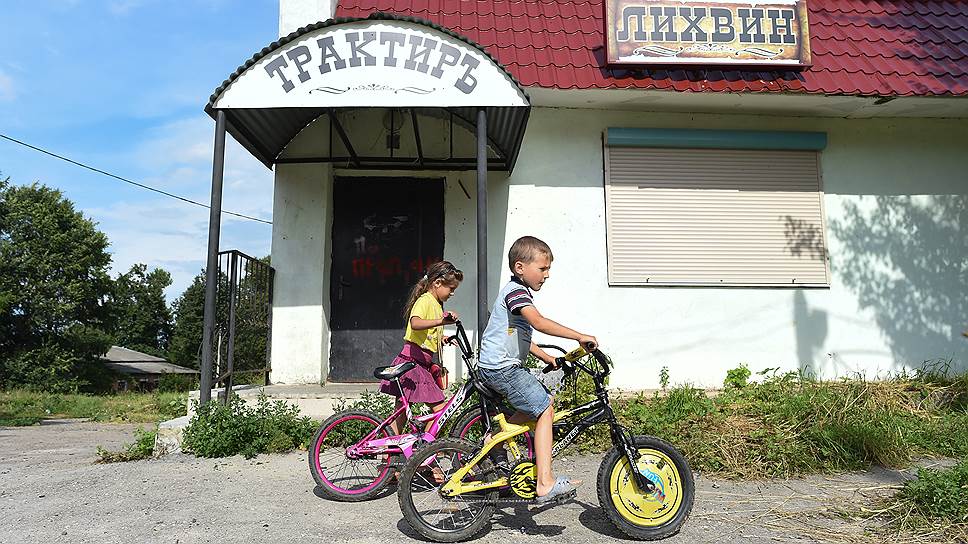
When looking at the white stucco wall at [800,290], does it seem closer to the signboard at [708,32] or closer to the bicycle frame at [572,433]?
the signboard at [708,32]

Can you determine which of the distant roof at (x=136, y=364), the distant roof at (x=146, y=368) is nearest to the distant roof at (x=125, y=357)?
the distant roof at (x=136, y=364)

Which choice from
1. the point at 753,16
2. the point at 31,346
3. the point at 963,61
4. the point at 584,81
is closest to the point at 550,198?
the point at 584,81

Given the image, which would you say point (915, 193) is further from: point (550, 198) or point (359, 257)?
point (359, 257)

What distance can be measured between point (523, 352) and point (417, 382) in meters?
1.18

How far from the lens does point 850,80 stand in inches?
290

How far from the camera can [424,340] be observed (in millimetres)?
4824

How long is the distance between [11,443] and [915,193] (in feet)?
39.1

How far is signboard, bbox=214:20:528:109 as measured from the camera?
572cm

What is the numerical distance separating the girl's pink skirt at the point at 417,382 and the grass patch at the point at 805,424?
1.97 meters

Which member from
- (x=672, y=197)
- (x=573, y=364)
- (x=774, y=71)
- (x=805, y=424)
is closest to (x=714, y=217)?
(x=672, y=197)

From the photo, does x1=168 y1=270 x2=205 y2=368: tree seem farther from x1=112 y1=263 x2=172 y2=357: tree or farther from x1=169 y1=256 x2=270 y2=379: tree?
x1=169 y1=256 x2=270 y2=379: tree

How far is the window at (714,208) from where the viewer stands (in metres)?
7.68

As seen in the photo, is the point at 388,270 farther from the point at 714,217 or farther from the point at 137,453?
the point at 714,217

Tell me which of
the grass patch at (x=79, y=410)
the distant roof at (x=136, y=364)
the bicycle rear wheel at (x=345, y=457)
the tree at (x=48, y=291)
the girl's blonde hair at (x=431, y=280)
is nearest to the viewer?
the bicycle rear wheel at (x=345, y=457)
